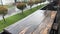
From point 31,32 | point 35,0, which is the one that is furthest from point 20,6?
point 31,32

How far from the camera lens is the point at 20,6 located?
727cm

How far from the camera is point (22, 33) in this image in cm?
196

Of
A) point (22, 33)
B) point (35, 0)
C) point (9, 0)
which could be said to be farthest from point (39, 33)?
point (35, 0)

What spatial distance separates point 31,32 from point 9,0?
323 inches

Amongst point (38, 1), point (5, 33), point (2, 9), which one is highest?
point (5, 33)

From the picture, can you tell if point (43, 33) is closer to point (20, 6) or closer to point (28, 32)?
point (28, 32)

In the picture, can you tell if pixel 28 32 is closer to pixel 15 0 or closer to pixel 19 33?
pixel 19 33

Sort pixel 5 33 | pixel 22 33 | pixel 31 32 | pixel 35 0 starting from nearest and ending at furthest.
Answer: pixel 5 33 < pixel 22 33 < pixel 31 32 < pixel 35 0

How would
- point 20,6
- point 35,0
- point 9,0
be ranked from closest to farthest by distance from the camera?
point 20,6 → point 9,0 → point 35,0

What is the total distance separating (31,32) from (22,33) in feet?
0.60

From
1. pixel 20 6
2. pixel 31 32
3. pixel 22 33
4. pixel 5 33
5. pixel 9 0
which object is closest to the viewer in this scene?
pixel 5 33

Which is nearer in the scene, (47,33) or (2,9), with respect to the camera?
(47,33)

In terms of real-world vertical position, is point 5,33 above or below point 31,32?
above

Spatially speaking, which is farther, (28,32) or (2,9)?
(2,9)
